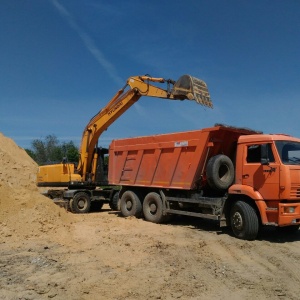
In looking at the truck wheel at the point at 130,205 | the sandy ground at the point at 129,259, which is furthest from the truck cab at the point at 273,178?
the truck wheel at the point at 130,205

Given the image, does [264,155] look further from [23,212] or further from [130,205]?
[23,212]

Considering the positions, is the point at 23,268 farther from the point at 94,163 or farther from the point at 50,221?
the point at 94,163

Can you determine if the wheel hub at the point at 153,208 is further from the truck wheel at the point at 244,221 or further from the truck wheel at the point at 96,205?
the truck wheel at the point at 96,205

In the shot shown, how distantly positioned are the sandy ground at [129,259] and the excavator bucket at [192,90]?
4.43 m

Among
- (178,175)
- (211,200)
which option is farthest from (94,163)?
(211,200)

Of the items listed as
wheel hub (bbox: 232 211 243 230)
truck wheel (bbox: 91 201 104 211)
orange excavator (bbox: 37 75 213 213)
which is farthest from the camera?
truck wheel (bbox: 91 201 104 211)

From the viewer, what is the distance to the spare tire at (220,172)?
1088 centimetres

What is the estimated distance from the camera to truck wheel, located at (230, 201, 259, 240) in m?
9.59

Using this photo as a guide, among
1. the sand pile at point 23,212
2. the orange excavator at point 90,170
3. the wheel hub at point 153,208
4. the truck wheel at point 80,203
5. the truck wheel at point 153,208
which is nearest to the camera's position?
the sand pile at point 23,212

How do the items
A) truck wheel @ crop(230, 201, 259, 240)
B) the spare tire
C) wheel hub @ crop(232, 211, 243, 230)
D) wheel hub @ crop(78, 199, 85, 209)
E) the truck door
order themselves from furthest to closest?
wheel hub @ crop(78, 199, 85, 209)
the spare tire
wheel hub @ crop(232, 211, 243, 230)
truck wheel @ crop(230, 201, 259, 240)
the truck door

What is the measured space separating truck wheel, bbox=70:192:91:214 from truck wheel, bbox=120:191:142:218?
8.70 ft

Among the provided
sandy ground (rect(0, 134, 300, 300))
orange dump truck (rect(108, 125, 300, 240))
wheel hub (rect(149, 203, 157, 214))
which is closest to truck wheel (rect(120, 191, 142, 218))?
orange dump truck (rect(108, 125, 300, 240))

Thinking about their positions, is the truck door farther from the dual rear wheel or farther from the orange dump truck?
the dual rear wheel

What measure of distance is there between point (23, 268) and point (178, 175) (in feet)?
21.2
